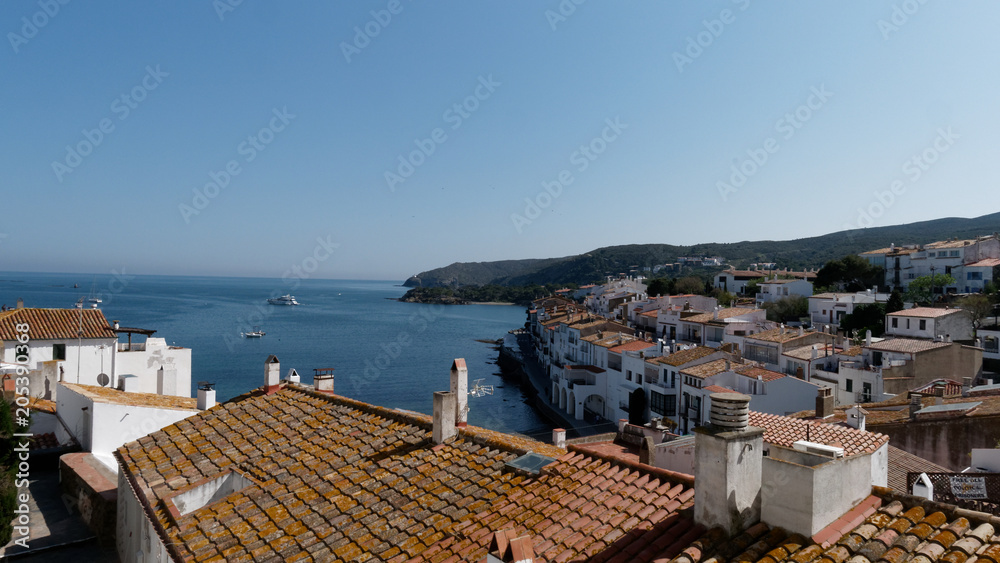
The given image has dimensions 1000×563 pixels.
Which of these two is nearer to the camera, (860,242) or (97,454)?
(97,454)

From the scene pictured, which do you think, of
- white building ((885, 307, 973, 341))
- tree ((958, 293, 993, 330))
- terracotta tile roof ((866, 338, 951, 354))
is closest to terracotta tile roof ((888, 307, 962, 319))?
white building ((885, 307, 973, 341))

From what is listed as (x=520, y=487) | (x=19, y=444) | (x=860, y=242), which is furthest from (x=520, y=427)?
(x=860, y=242)

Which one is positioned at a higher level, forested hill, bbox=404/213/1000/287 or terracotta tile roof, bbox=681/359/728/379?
forested hill, bbox=404/213/1000/287

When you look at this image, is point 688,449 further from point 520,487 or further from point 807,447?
point 807,447

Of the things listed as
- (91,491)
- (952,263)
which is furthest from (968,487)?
(952,263)

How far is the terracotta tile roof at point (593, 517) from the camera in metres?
4.85

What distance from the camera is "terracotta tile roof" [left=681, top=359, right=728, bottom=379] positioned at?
104 ft

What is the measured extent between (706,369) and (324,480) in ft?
93.5

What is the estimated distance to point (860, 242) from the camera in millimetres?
132375

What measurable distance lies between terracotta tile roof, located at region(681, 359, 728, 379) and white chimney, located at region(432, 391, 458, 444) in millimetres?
26104

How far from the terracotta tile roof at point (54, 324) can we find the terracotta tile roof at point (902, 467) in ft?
79.2

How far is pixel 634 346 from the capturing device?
42406 millimetres

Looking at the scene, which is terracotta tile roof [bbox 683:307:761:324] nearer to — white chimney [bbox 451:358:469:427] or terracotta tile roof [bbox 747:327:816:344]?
terracotta tile roof [bbox 747:327:816:344]

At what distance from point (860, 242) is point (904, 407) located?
132064 millimetres
